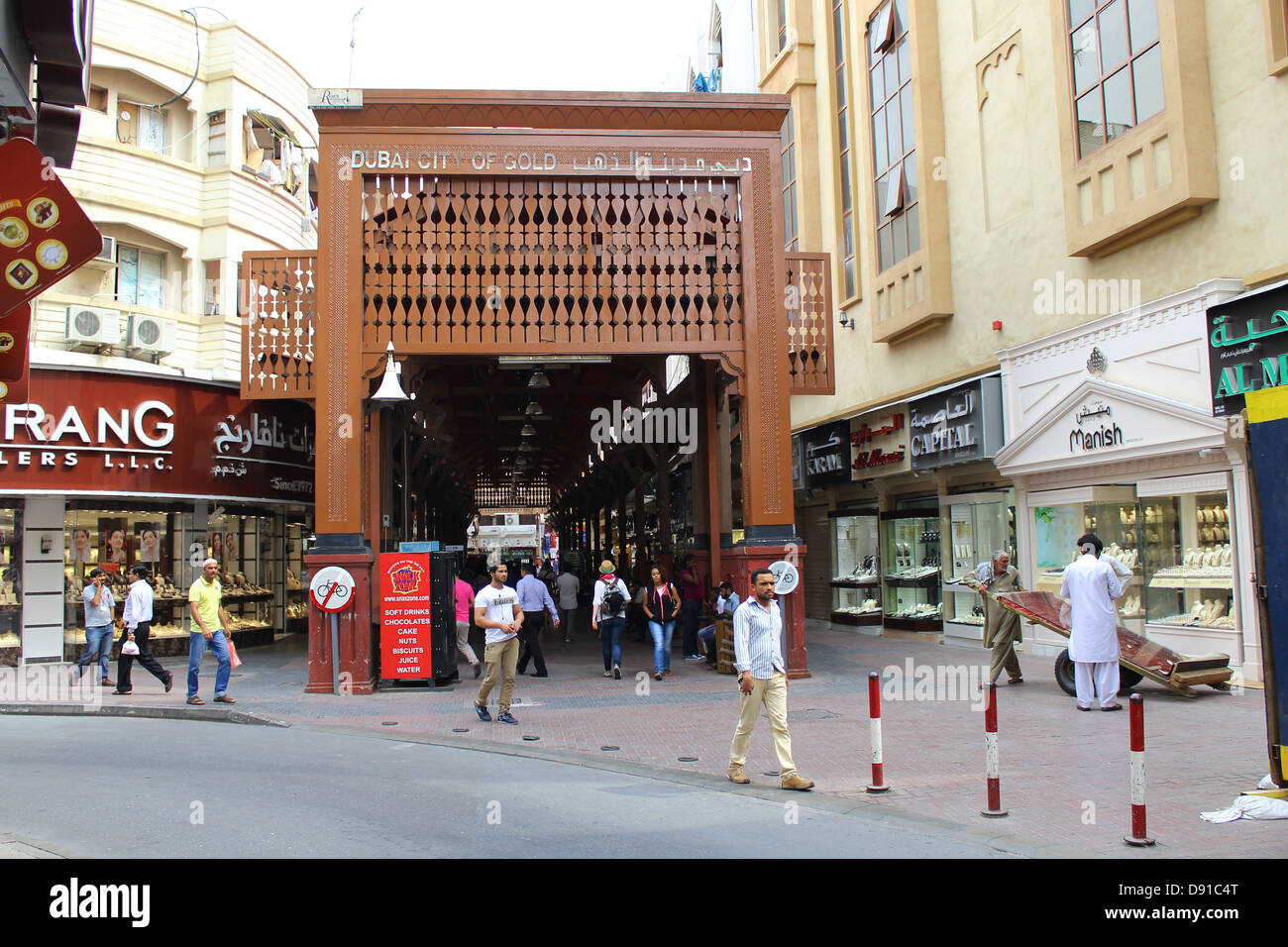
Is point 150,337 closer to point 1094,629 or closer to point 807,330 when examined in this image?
point 807,330

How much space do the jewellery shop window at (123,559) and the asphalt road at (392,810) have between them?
27.1 feet

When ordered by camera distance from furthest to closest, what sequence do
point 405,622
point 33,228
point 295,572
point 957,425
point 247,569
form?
1. point 295,572
2. point 247,569
3. point 957,425
4. point 405,622
5. point 33,228

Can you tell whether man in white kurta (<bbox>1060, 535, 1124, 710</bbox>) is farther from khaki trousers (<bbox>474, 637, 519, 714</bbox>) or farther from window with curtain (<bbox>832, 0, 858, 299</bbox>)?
window with curtain (<bbox>832, 0, 858, 299</bbox>)

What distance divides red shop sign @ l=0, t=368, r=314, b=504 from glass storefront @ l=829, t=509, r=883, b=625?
40.2 feet

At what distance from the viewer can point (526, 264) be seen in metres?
14.9

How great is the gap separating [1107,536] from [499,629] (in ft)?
31.1

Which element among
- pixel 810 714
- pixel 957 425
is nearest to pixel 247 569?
pixel 810 714

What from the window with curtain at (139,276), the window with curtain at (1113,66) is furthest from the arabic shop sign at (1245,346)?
the window with curtain at (139,276)

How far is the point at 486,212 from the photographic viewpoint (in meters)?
14.7

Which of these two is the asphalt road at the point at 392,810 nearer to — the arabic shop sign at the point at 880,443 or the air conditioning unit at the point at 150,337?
the air conditioning unit at the point at 150,337

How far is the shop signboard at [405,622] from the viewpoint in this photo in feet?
46.5

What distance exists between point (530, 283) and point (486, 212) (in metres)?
1.20
